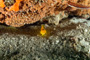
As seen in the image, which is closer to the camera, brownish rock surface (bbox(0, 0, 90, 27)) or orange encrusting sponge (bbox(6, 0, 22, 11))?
orange encrusting sponge (bbox(6, 0, 22, 11))

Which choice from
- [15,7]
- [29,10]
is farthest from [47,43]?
[15,7]

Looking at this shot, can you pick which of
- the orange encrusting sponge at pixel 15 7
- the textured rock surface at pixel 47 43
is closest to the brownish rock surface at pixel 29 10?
the orange encrusting sponge at pixel 15 7

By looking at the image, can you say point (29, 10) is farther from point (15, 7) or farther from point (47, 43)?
point (47, 43)

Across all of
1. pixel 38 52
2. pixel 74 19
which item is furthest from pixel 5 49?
pixel 74 19

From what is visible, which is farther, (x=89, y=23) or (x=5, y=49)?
(x=89, y=23)

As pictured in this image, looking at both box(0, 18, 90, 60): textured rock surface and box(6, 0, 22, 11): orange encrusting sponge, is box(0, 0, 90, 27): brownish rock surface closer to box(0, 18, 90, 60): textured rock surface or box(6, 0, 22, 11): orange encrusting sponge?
box(6, 0, 22, 11): orange encrusting sponge

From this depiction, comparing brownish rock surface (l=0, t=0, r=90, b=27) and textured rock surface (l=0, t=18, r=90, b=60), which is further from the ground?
brownish rock surface (l=0, t=0, r=90, b=27)

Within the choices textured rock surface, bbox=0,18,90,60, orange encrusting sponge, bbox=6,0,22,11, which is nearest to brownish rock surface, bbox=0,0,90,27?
orange encrusting sponge, bbox=6,0,22,11

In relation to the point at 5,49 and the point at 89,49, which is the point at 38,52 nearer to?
the point at 5,49
